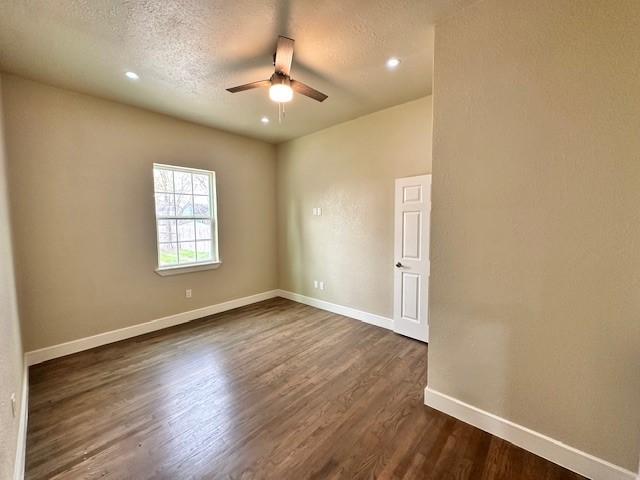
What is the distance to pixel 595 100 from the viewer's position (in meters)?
1.41

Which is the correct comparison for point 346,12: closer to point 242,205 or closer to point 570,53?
point 570,53

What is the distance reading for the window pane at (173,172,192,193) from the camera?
12.6ft

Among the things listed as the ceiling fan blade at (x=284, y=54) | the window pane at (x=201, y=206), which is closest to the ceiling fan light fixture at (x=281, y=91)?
the ceiling fan blade at (x=284, y=54)

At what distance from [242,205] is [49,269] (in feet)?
8.13

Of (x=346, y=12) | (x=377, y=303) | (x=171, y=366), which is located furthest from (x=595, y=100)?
(x=171, y=366)

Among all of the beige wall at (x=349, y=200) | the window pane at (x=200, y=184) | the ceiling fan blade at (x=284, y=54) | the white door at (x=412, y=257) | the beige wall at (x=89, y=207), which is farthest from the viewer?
the window pane at (x=200, y=184)

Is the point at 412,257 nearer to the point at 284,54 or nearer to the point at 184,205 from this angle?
the point at 284,54

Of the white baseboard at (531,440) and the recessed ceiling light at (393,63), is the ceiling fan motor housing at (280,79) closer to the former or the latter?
the recessed ceiling light at (393,63)

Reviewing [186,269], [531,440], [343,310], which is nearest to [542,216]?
[531,440]

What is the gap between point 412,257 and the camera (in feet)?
10.7

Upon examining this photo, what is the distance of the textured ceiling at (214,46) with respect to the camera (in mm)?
1766

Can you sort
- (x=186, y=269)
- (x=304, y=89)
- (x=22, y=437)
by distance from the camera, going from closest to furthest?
(x=22, y=437) → (x=304, y=89) → (x=186, y=269)

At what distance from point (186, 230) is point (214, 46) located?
255 centimetres

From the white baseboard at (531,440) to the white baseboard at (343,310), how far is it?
1.54 meters
